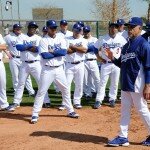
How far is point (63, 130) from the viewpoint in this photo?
26.1 ft

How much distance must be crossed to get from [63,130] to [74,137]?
1.87 feet

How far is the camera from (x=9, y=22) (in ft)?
83.3

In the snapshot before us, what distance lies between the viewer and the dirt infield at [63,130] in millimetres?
6918

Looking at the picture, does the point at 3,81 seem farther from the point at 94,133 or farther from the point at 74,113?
the point at 94,133

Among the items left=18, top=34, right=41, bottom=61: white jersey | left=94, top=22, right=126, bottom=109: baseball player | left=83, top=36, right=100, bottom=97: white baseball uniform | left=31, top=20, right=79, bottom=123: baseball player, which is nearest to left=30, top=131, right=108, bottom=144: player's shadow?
left=31, top=20, right=79, bottom=123: baseball player

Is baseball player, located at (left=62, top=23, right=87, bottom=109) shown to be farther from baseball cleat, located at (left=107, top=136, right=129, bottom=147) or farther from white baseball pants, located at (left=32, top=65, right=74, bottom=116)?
baseball cleat, located at (left=107, top=136, right=129, bottom=147)

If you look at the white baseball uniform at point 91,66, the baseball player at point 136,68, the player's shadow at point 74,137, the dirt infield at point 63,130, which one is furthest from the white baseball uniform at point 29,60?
→ the baseball player at point 136,68

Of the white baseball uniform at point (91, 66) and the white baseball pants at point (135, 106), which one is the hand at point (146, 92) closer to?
the white baseball pants at point (135, 106)

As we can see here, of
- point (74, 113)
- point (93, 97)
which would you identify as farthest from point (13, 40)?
point (74, 113)

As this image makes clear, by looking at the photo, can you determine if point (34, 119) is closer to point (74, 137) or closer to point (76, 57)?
point (74, 137)

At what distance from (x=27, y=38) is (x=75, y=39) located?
1.21 metres

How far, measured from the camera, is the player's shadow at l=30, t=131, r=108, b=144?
7.20 meters

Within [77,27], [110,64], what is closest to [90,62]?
[110,64]

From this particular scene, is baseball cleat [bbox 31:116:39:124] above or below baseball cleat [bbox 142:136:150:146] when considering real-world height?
below
